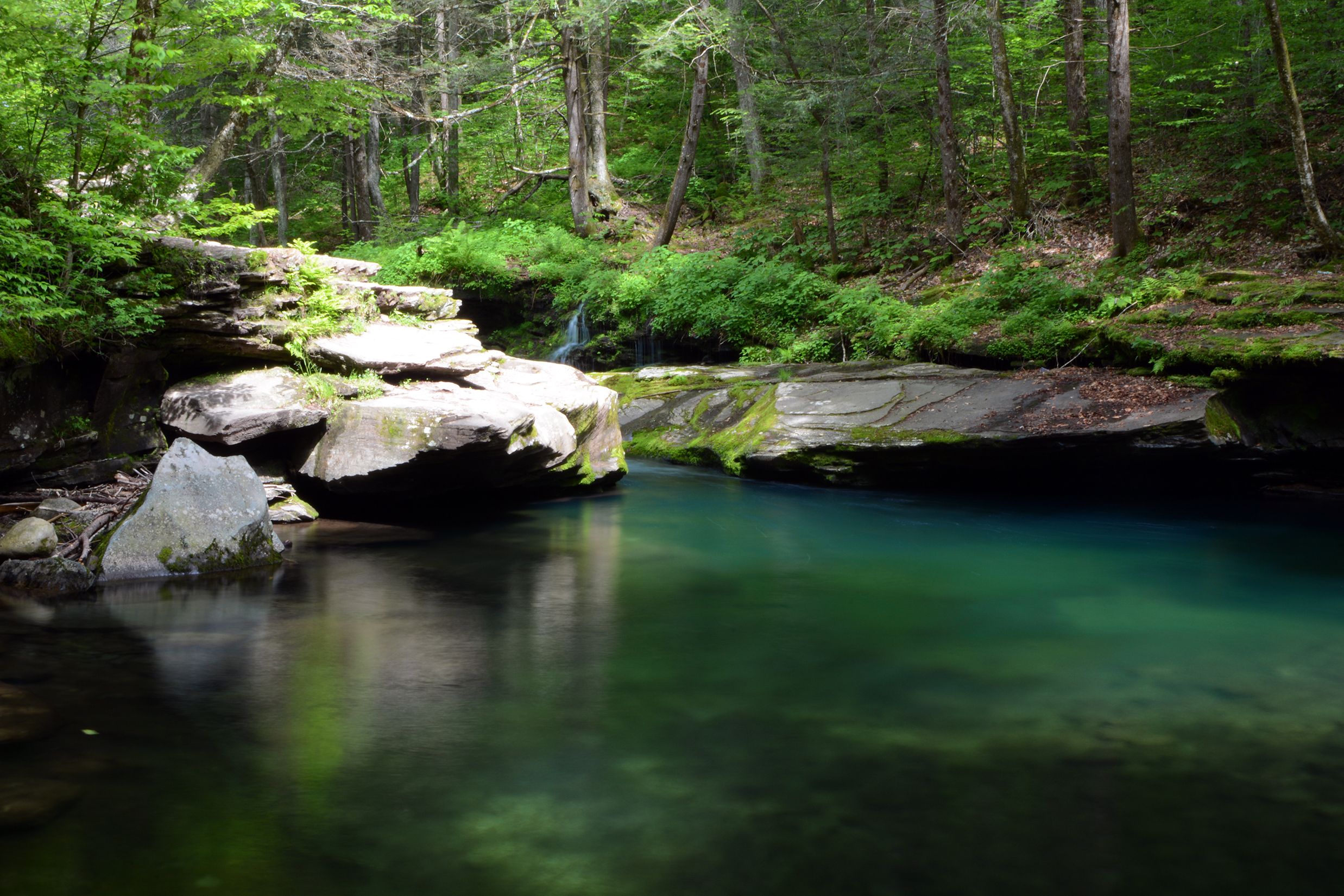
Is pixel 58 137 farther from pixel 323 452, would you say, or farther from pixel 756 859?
pixel 756 859

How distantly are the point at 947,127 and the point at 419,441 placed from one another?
41.2 feet

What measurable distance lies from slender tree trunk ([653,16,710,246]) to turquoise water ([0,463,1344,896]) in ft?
47.4

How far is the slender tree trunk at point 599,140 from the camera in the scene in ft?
80.5

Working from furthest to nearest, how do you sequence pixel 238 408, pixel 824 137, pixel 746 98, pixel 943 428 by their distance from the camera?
pixel 746 98, pixel 824 137, pixel 943 428, pixel 238 408

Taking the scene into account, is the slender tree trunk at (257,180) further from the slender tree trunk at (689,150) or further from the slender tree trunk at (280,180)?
the slender tree trunk at (689,150)

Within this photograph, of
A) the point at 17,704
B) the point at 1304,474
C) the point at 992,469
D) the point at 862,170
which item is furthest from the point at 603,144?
the point at 17,704

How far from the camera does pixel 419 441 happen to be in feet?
31.4

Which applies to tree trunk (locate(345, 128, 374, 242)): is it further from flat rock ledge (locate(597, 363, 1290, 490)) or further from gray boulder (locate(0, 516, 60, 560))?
gray boulder (locate(0, 516, 60, 560))

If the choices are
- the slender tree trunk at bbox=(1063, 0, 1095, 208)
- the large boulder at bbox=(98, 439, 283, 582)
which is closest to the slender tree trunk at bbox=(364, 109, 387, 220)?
the slender tree trunk at bbox=(1063, 0, 1095, 208)

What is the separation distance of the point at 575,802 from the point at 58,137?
8.84 m

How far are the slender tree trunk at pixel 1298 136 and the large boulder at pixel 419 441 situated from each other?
410 inches

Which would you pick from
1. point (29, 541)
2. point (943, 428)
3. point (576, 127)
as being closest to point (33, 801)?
point (29, 541)

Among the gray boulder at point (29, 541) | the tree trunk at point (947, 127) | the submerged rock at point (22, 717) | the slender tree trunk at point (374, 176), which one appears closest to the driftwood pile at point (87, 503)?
the gray boulder at point (29, 541)

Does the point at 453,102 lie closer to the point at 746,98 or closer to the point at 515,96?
the point at 515,96
